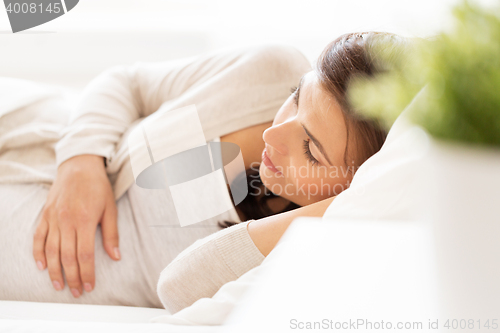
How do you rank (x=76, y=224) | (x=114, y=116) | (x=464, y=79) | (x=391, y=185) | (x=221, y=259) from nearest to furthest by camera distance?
(x=464, y=79) < (x=391, y=185) < (x=221, y=259) < (x=76, y=224) < (x=114, y=116)

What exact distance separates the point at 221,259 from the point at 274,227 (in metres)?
0.09

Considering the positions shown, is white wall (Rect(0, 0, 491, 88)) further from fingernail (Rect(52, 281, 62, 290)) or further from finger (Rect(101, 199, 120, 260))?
fingernail (Rect(52, 281, 62, 290))

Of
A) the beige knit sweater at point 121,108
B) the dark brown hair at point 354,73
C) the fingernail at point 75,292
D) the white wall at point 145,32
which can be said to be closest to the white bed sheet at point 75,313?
the fingernail at point 75,292

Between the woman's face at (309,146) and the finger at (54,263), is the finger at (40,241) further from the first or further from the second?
the woman's face at (309,146)

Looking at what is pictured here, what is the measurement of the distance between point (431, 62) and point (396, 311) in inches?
7.8

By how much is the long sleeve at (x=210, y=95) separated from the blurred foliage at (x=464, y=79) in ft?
2.12

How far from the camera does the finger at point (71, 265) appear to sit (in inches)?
30.3

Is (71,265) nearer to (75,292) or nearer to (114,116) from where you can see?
(75,292)

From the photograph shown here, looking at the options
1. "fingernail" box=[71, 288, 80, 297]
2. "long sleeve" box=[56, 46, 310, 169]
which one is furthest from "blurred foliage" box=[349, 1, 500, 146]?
"fingernail" box=[71, 288, 80, 297]

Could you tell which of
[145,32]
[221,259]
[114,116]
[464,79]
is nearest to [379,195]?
[464,79]

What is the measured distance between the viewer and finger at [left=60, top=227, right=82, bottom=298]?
30.3 inches

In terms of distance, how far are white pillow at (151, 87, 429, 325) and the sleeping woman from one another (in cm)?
14

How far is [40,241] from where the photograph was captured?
79 centimetres

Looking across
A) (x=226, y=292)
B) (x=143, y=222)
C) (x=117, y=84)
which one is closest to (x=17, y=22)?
(x=117, y=84)
